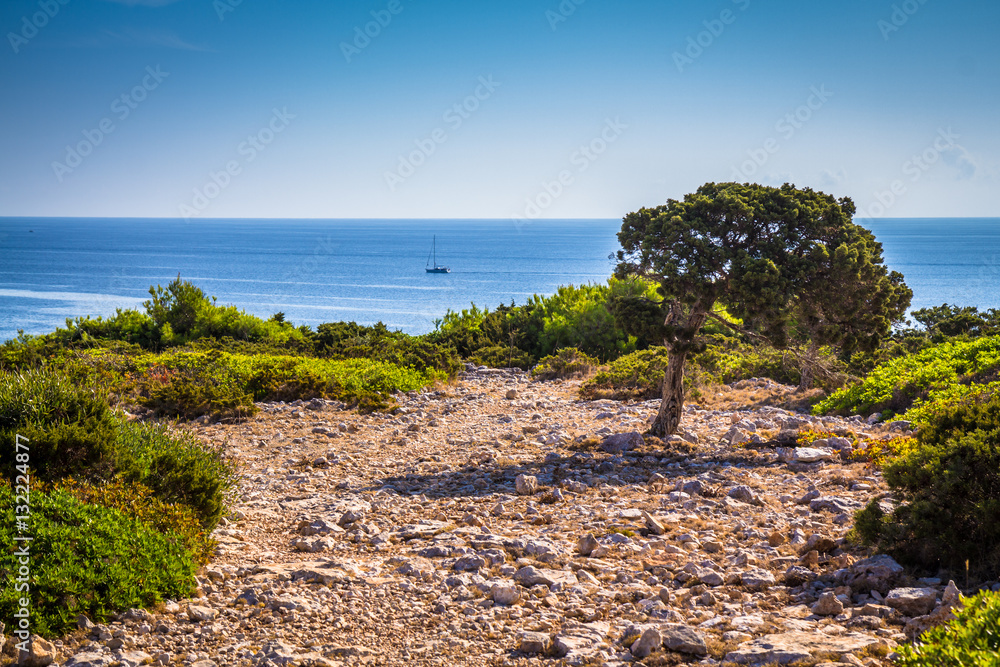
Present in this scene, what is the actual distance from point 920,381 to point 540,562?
9166mm

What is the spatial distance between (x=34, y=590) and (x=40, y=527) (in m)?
0.54

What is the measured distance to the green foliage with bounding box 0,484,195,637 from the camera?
4375 mm

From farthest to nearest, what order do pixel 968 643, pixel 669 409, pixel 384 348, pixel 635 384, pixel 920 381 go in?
pixel 384 348, pixel 635 384, pixel 920 381, pixel 669 409, pixel 968 643

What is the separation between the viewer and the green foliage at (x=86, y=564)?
4.38 m

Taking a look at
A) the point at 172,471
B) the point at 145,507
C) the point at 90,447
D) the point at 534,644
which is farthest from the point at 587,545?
the point at 90,447

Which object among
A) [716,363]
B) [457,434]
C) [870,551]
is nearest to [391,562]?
[870,551]

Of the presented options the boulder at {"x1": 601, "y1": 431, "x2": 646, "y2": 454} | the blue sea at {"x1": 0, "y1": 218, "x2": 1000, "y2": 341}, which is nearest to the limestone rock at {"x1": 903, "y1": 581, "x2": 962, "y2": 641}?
the boulder at {"x1": 601, "y1": 431, "x2": 646, "y2": 454}

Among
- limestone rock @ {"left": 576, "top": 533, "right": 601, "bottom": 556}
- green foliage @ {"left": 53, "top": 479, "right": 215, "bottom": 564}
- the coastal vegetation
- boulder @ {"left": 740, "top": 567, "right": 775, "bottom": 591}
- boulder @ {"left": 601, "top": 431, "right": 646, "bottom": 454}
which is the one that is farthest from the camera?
boulder @ {"left": 601, "top": 431, "right": 646, "bottom": 454}

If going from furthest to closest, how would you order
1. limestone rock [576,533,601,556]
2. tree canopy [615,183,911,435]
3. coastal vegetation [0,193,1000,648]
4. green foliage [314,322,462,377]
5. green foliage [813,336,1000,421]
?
1. green foliage [314,322,462,377]
2. green foliage [813,336,1000,421]
3. tree canopy [615,183,911,435]
4. limestone rock [576,533,601,556]
5. coastal vegetation [0,193,1000,648]

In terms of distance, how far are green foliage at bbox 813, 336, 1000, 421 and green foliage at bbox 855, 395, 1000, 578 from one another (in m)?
5.80

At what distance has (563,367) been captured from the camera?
733 inches

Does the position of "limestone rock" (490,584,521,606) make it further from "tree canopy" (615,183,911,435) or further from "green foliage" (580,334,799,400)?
"green foliage" (580,334,799,400)

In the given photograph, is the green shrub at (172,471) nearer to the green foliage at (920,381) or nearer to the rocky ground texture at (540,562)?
the rocky ground texture at (540,562)

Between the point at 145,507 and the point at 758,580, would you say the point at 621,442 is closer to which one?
the point at 758,580
